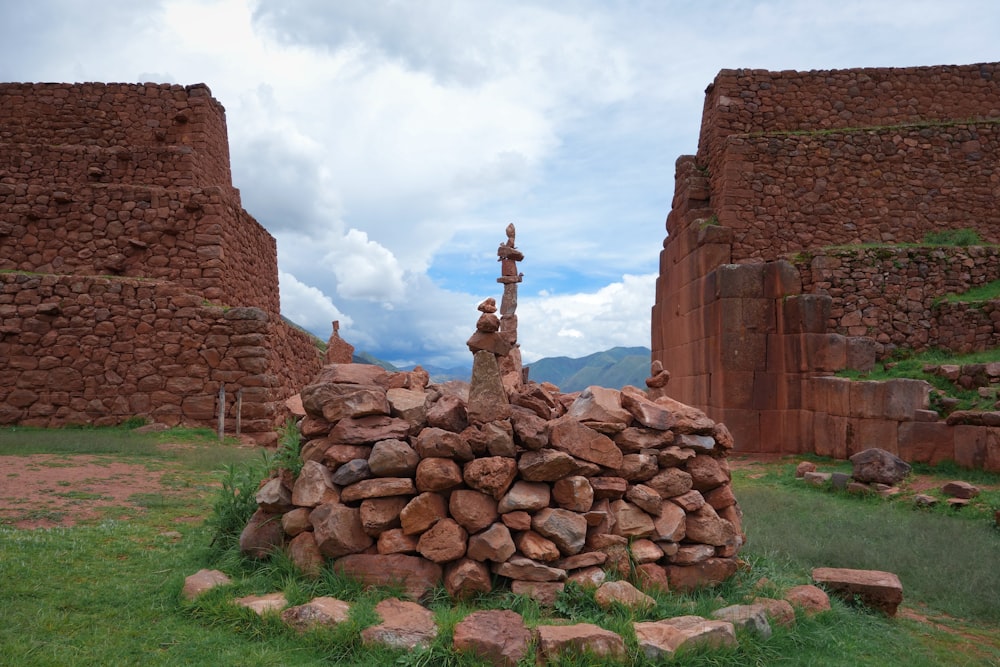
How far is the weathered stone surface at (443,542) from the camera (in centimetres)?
464

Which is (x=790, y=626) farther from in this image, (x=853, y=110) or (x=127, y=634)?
(x=853, y=110)

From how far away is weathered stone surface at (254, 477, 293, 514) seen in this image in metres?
5.18

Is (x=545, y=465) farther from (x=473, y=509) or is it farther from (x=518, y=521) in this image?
(x=473, y=509)

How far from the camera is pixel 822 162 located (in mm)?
15359

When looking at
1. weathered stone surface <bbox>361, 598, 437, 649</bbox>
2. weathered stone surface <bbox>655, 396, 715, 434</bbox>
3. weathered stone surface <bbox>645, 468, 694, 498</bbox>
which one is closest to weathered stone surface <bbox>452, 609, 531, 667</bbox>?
weathered stone surface <bbox>361, 598, 437, 649</bbox>

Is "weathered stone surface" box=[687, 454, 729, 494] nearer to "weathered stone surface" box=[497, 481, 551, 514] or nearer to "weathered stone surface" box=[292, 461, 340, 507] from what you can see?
"weathered stone surface" box=[497, 481, 551, 514]

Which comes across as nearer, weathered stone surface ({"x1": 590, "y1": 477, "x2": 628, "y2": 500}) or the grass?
the grass

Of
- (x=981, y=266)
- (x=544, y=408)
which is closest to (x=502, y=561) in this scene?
(x=544, y=408)

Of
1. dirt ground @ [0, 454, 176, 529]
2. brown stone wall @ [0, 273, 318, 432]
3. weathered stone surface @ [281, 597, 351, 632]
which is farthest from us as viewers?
brown stone wall @ [0, 273, 318, 432]

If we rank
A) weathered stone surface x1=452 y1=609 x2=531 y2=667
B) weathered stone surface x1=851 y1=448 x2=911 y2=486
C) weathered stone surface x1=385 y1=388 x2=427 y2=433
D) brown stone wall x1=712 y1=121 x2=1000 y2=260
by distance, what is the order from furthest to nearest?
1. brown stone wall x1=712 y1=121 x2=1000 y2=260
2. weathered stone surface x1=851 y1=448 x2=911 y2=486
3. weathered stone surface x1=385 y1=388 x2=427 y2=433
4. weathered stone surface x1=452 y1=609 x2=531 y2=667

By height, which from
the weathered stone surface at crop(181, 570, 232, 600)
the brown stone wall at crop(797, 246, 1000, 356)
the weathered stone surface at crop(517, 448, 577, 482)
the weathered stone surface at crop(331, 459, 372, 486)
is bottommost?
the weathered stone surface at crop(181, 570, 232, 600)

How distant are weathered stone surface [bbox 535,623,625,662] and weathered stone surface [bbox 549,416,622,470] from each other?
1320 millimetres

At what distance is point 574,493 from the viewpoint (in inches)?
189

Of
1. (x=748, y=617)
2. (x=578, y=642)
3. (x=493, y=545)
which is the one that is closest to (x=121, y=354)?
(x=493, y=545)
